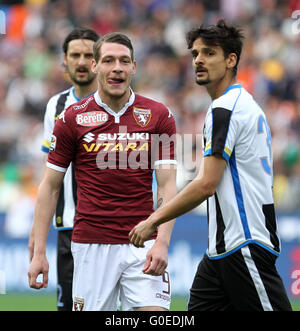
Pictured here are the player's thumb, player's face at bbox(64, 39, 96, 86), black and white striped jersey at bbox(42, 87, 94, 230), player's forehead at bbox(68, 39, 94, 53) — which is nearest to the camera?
the player's thumb

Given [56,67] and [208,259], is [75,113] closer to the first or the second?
[208,259]

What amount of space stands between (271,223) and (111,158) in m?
1.22

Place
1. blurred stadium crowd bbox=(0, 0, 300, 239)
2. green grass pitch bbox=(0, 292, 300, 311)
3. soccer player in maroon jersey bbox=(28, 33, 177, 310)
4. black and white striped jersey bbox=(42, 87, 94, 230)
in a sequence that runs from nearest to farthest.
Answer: soccer player in maroon jersey bbox=(28, 33, 177, 310) < black and white striped jersey bbox=(42, 87, 94, 230) < green grass pitch bbox=(0, 292, 300, 311) < blurred stadium crowd bbox=(0, 0, 300, 239)

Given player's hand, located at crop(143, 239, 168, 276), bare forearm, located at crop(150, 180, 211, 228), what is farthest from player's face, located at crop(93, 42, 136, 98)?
player's hand, located at crop(143, 239, 168, 276)

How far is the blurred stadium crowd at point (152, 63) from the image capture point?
1300 cm

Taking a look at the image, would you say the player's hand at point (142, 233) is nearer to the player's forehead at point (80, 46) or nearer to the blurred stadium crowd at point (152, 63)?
the player's forehead at point (80, 46)

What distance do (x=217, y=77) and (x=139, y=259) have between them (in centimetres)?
135

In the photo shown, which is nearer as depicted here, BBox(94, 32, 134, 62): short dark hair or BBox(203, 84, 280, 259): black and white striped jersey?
BBox(203, 84, 280, 259): black and white striped jersey

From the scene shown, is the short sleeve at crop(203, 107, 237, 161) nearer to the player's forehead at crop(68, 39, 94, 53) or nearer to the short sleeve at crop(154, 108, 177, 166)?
the short sleeve at crop(154, 108, 177, 166)

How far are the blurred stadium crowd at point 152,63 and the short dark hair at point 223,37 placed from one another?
7046 mm

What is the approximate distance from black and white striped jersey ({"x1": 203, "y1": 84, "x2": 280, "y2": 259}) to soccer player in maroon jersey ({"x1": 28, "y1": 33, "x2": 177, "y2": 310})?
1.88 feet

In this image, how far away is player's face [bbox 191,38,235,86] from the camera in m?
4.59

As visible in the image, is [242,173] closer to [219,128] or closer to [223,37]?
[219,128]

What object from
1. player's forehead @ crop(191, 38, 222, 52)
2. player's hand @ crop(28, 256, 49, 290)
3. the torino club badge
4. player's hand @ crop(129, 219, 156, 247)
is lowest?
the torino club badge
